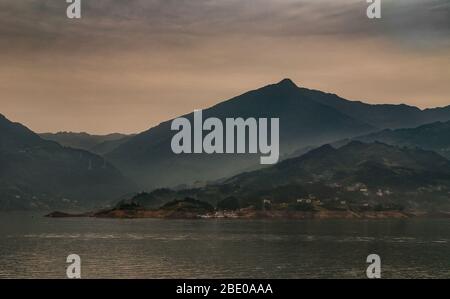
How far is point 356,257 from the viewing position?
19388 cm

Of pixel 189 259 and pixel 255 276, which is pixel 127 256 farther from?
pixel 255 276

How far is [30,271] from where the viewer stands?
500 feet
